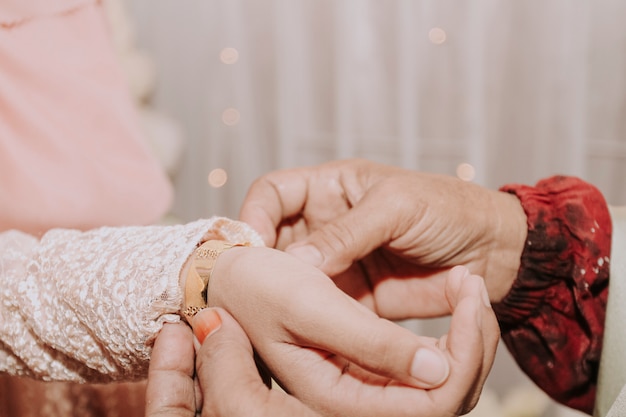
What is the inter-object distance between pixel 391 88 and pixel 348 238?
0.60 metres

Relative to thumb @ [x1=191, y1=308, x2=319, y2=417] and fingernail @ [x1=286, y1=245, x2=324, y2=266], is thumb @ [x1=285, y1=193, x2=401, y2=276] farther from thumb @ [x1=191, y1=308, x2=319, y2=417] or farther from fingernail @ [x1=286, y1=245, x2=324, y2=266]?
thumb @ [x1=191, y1=308, x2=319, y2=417]

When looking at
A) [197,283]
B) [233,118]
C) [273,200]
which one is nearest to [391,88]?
[233,118]

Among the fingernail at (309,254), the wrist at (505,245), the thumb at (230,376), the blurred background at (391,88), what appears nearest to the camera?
the thumb at (230,376)

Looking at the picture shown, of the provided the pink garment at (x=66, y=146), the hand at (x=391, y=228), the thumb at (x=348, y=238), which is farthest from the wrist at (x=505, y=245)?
the pink garment at (x=66, y=146)

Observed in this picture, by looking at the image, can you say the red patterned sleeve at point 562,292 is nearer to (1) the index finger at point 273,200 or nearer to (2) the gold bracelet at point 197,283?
(1) the index finger at point 273,200

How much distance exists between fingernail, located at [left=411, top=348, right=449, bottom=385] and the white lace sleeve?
203 mm

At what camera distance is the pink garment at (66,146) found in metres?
0.68

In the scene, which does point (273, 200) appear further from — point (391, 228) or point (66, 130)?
point (66, 130)

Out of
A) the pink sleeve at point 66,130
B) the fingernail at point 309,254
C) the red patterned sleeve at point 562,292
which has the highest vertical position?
the pink sleeve at point 66,130

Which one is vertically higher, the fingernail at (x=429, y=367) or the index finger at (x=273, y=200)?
the index finger at (x=273, y=200)

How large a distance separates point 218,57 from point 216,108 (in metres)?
0.10

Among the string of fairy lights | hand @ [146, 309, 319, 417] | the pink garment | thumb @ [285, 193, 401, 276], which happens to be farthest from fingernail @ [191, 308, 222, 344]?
the string of fairy lights

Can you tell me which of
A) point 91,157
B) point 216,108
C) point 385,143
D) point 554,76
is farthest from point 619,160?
point 91,157

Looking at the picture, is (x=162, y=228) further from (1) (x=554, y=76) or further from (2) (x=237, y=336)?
(1) (x=554, y=76)
